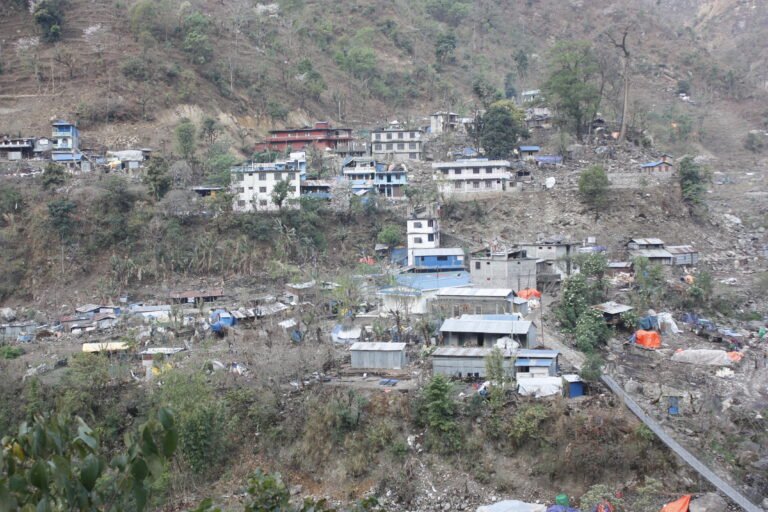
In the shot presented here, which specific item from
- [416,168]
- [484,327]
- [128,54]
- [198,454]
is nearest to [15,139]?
[128,54]

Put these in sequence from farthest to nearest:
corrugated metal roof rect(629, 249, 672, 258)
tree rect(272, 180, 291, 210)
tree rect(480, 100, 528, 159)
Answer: tree rect(480, 100, 528, 159) < tree rect(272, 180, 291, 210) < corrugated metal roof rect(629, 249, 672, 258)

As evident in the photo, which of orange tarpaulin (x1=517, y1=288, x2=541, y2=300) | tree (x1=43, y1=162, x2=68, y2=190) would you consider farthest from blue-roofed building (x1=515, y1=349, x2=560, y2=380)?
tree (x1=43, y1=162, x2=68, y2=190)

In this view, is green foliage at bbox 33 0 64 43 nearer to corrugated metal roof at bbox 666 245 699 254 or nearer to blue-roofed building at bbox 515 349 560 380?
corrugated metal roof at bbox 666 245 699 254

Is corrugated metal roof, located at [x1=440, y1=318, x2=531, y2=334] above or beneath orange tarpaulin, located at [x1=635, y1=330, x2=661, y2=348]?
above

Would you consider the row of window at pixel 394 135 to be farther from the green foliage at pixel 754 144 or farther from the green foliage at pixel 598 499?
the green foliage at pixel 598 499

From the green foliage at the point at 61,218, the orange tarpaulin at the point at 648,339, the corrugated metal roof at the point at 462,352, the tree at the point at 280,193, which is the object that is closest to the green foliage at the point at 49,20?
the green foliage at the point at 61,218

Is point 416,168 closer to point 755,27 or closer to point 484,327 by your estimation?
point 484,327

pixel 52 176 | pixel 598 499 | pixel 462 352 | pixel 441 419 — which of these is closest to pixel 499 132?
pixel 462 352
